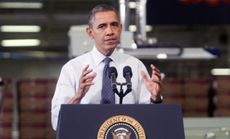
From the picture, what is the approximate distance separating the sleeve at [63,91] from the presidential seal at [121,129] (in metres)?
0.39

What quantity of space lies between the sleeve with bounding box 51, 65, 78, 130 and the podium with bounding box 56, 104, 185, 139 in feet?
1.05

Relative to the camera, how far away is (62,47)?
16281 mm

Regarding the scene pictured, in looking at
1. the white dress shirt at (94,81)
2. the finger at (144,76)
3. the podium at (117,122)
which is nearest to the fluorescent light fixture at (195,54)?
the white dress shirt at (94,81)

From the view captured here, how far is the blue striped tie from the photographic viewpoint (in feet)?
8.57

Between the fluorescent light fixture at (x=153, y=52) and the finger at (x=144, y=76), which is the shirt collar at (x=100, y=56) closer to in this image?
the finger at (x=144, y=76)

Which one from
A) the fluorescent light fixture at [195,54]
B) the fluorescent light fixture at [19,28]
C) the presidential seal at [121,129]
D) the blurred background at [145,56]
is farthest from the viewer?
the fluorescent light fixture at [19,28]

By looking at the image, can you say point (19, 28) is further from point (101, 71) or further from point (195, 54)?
point (101, 71)

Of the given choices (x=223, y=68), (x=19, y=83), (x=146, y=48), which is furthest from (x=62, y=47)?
(x=146, y=48)

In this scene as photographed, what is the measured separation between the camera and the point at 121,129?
2.20 m

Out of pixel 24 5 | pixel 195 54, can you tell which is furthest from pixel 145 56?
pixel 24 5

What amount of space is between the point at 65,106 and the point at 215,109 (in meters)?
6.09

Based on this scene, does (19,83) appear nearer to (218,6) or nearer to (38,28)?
(218,6)

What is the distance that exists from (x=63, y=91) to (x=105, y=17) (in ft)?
1.21

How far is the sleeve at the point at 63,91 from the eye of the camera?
8.42ft
